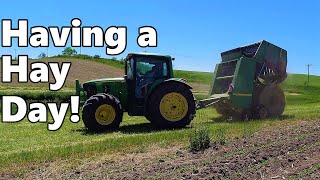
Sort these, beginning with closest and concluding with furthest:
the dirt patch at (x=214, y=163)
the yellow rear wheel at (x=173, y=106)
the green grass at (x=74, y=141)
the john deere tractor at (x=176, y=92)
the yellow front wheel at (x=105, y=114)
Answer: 1. the dirt patch at (x=214, y=163)
2. the green grass at (x=74, y=141)
3. the yellow front wheel at (x=105, y=114)
4. the john deere tractor at (x=176, y=92)
5. the yellow rear wheel at (x=173, y=106)

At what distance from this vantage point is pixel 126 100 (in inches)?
485

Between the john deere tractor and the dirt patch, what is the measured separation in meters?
3.96

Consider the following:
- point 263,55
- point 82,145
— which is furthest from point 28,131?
point 263,55

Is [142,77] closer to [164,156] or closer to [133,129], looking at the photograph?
[133,129]

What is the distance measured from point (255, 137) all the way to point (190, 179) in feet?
11.0

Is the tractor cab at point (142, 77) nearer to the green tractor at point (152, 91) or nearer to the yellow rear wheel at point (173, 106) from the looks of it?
the green tractor at point (152, 91)

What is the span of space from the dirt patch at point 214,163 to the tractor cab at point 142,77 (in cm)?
451

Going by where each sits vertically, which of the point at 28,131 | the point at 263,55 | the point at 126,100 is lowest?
the point at 28,131

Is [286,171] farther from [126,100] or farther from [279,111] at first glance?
[279,111]

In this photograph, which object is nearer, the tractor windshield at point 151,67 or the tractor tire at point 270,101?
the tractor windshield at point 151,67

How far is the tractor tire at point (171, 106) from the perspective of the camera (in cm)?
1202

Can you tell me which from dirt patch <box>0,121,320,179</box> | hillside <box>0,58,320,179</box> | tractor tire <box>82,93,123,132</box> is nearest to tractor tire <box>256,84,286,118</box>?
hillside <box>0,58,320,179</box>

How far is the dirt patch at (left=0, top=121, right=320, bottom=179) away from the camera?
5.54 m

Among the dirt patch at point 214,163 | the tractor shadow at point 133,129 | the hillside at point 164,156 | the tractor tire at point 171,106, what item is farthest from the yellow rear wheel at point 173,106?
the dirt patch at point 214,163
